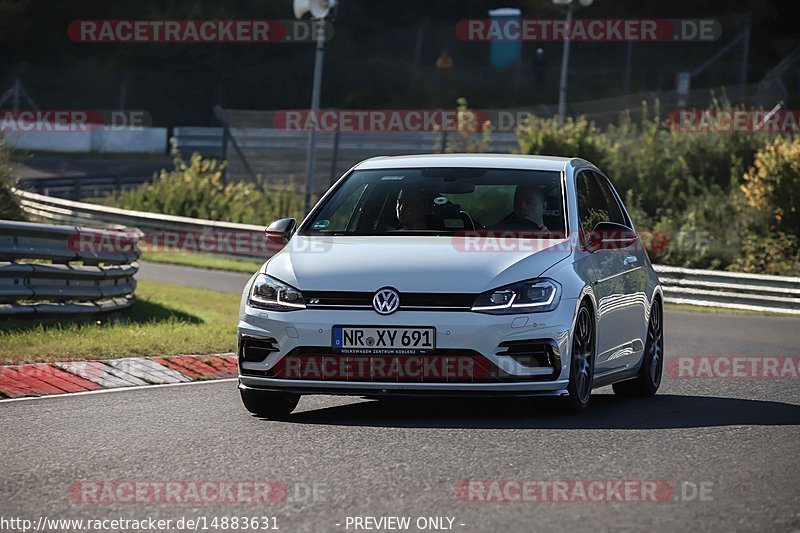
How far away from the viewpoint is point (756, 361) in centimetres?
1523

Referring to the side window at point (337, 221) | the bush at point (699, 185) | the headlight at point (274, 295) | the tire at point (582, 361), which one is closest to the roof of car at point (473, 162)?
the side window at point (337, 221)

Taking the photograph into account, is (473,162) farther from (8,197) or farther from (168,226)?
(168,226)

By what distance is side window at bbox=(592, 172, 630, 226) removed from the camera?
11867 millimetres

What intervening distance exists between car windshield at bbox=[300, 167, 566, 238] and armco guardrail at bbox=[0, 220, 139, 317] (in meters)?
4.41

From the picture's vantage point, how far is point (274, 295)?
9672mm

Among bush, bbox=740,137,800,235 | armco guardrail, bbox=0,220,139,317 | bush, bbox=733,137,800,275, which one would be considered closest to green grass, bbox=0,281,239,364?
armco guardrail, bbox=0,220,139,317

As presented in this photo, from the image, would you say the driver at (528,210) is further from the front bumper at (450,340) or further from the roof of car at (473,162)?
the front bumper at (450,340)

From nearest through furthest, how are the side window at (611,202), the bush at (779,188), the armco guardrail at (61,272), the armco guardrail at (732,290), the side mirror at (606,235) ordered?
the side mirror at (606,235) < the side window at (611,202) < the armco guardrail at (61,272) < the armco guardrail at (732,290) < the bush at (779,188)

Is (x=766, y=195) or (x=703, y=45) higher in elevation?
(x=703, y=45)

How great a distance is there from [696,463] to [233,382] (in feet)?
17.1

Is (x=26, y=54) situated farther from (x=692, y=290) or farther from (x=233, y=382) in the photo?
(x=233, y=382)

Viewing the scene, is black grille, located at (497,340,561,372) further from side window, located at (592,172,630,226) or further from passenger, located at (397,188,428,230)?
side window, located at (592,172,630,226)

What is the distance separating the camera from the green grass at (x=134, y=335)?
41.8 feet

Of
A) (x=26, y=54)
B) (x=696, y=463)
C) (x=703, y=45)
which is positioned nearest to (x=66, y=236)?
(x=696, y=463)
